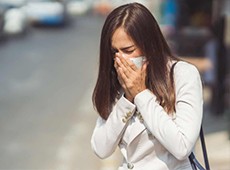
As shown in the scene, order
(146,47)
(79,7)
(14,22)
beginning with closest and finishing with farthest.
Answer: (146,47), (14,22), (79,7)

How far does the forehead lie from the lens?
2.46 metres

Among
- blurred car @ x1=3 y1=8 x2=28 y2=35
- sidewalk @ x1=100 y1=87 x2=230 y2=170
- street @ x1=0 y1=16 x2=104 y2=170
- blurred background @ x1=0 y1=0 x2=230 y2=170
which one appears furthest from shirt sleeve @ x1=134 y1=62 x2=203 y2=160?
blurred car @ x1=3 y1=8 x2=28 y2=35

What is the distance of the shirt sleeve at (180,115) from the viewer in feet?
7.77

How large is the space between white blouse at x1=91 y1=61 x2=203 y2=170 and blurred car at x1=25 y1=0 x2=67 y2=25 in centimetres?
2753

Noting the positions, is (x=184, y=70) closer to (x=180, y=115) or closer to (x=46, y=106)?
(x=180, y=115)

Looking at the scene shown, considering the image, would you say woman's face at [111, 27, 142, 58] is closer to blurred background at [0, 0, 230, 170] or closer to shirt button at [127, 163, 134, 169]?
shirt button at [127, 163, 134, 169]

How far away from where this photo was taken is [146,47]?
8.16ft

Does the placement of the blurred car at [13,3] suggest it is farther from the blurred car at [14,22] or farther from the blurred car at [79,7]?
the blurred car at [79,7]

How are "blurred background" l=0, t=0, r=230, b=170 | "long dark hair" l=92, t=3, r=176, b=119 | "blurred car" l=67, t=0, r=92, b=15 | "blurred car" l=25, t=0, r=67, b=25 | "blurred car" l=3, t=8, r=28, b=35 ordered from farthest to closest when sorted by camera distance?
1. "blurred car" l=67, t=0, r=92, b=15
2. "blurred car" l=25, t=0, r=67, b=25
3. "blurred car" l=3, t=8, r=28, b=35
4. "blurred background" l=0, t=0, r=230, b=170
5. "long dark hair" l=92, t=3, r=176, b=119

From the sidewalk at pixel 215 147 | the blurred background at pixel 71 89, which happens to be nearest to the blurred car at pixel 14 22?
the blurred background at pixel 71 89

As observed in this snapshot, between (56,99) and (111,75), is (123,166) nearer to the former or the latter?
(111,75)

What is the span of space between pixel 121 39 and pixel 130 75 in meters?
0.14

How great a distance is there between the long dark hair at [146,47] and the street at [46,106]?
192 inches

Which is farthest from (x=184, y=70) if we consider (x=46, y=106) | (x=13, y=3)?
(x=13, y=3)
